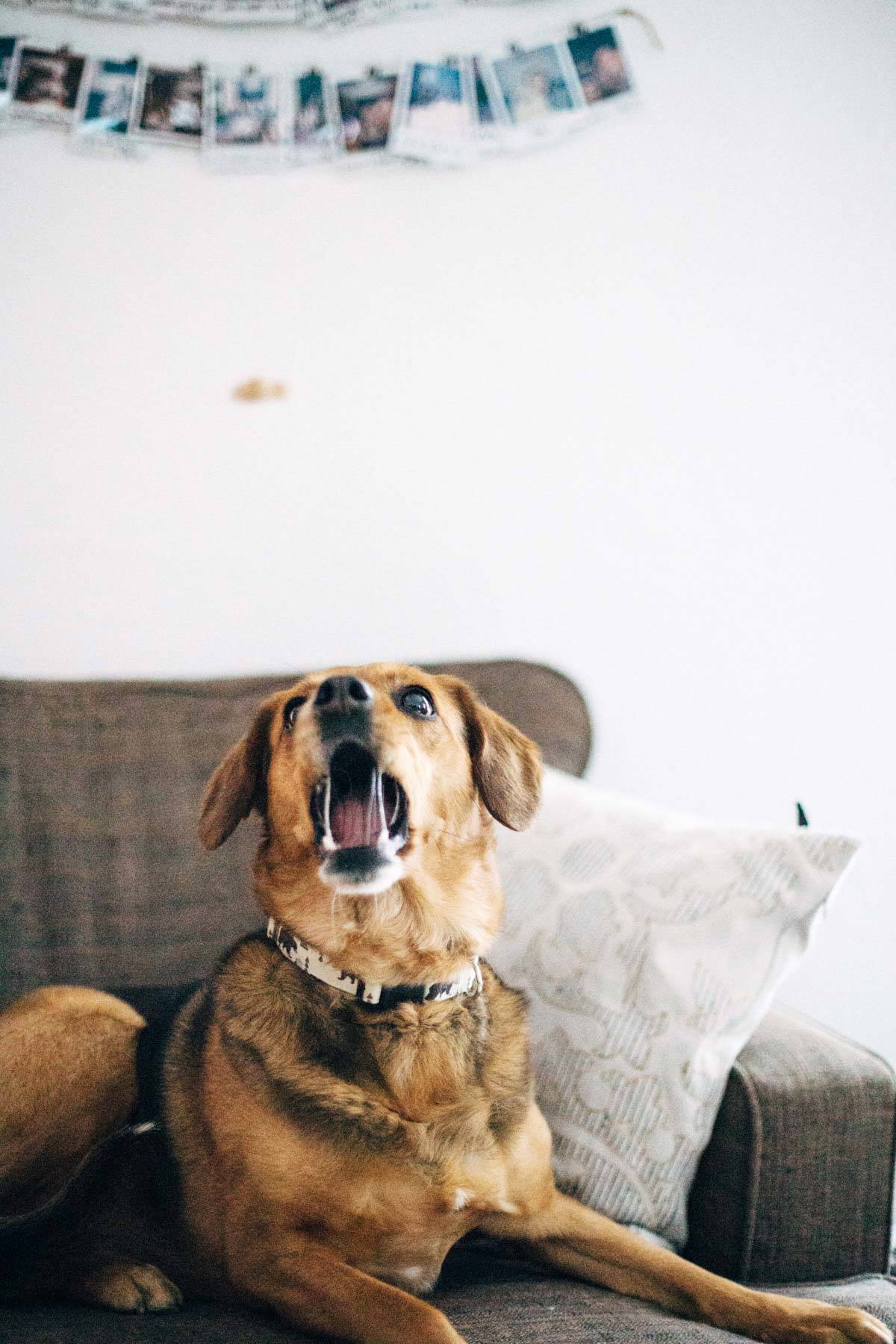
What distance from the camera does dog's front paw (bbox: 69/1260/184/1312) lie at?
1.09 m

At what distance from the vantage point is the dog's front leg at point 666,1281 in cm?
105

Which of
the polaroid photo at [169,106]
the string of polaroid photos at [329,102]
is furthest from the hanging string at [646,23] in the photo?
the polaroid photo at [169,106]

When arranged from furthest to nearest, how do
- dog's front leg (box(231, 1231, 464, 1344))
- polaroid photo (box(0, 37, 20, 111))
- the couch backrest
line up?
polaroid photo (box(0, 37, 20, 111)) < the couch backrest < dog's front leg (box(231, 1231, 464, 1344))

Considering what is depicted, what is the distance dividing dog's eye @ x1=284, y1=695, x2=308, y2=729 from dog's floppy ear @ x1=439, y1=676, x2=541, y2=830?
22 cm

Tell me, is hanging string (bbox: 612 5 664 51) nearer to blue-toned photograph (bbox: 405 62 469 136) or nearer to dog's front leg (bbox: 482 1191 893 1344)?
blue-toned photograph (bbox: 405 62 469 136)

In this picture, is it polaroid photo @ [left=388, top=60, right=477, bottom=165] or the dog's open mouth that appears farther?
polaroid photo @ [left=388, top=60, right=477, bottom=165]

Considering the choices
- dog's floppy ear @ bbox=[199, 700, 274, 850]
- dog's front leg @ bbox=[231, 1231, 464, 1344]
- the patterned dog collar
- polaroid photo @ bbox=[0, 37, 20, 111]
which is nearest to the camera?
dog's front leg @ bbox=[231, 1231, 464, 1344]

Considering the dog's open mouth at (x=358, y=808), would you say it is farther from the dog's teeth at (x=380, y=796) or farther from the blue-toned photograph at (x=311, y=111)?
the blue-toned photograph at (x=311, y=111)

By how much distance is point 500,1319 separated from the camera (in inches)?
41.2

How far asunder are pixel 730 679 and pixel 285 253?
1.44 metres

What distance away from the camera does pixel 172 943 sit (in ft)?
5.67

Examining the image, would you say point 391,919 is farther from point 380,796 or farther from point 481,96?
point 481,96

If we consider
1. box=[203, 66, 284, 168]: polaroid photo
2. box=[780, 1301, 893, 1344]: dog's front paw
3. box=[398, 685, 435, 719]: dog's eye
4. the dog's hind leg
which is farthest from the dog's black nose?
box=[203, 66, 284, 168]: polaroid photo

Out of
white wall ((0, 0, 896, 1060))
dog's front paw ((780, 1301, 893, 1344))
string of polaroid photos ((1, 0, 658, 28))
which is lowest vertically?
dog's front paw ((780, 1301, 893, 1344))
